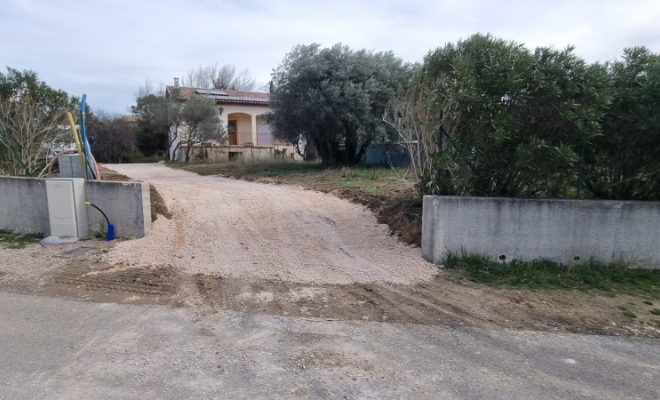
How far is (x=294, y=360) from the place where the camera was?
3477 mm

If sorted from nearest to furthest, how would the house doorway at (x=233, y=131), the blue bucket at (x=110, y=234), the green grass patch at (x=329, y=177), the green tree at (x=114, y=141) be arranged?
the blue bucket at (x=110, y=234)
the green grass patch at (x=329, y=177)
the green tree at (x=114, y=141)
the house doorway at (x=233, y=131)

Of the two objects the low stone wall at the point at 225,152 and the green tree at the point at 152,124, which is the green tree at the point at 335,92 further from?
the green tree at the point at 152,124

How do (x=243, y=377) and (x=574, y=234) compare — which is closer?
(x=243, y=377)

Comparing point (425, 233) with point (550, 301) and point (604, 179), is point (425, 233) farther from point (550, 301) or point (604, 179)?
point (604, 179)

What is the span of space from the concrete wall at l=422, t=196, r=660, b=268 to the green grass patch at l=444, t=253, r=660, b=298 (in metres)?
0.12

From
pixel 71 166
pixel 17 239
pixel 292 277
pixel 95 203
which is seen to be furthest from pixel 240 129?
pixel 292 277

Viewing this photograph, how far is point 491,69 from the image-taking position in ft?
18.2

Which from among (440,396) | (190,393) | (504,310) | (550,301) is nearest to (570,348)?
(504,310)

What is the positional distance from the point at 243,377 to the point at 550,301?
363cm

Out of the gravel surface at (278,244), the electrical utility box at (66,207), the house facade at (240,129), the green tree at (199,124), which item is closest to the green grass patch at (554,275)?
the gravel surface at (278,244)

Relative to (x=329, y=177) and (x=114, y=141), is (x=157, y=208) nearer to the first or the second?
(x=329, y=177)

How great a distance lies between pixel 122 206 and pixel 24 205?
2.39 metres

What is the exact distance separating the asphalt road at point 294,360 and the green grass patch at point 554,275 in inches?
56.7

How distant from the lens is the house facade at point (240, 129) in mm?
26422
